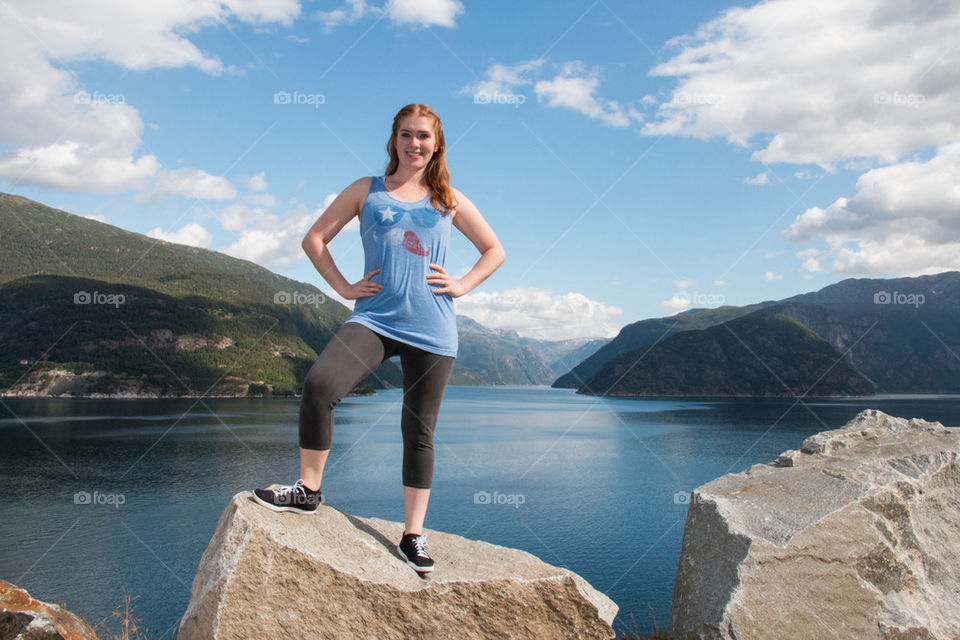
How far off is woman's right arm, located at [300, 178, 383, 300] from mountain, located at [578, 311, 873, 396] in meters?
170

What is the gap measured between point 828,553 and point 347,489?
37.3 m

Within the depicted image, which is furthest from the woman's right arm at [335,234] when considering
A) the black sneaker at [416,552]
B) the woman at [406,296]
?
the black sneaker at [416,552]

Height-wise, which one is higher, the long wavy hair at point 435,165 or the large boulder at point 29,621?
the long wavy hair at point 435,165

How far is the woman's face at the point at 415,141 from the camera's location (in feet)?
13.2

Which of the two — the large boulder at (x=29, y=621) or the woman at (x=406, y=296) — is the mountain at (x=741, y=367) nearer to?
the woman at (x=406, y=296)

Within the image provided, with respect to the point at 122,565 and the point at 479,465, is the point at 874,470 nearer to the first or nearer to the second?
the point at 122,565

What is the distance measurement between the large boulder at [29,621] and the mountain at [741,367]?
171 m

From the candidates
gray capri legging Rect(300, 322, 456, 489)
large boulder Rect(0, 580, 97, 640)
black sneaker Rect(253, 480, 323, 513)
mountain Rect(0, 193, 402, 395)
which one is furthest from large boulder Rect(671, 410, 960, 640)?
mountain Rect(0, 193, 402, 395)

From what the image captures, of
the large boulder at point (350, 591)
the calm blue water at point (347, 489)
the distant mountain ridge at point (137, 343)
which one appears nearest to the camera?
the large boulder at point (350, 591)

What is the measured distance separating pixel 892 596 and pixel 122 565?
28163 mm

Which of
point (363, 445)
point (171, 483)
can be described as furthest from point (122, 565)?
point (363, 445)

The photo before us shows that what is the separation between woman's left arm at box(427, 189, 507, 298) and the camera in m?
4.21

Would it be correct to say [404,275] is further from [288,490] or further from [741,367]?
A: [741,367]

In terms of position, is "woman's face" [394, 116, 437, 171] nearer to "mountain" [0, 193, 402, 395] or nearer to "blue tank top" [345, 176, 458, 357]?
"blue tank top" [345, 176, 458, 357]
